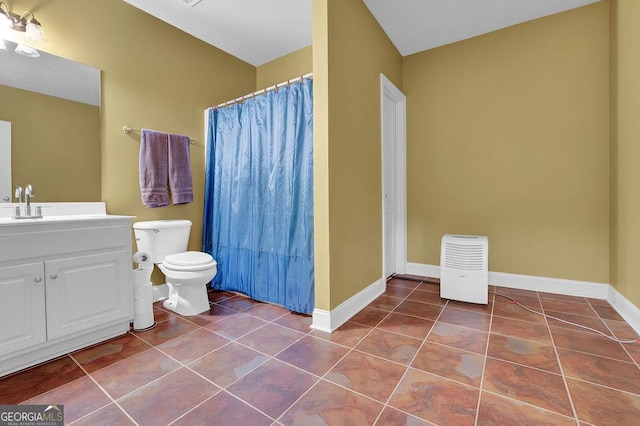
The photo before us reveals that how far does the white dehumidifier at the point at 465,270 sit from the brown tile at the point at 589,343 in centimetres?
55

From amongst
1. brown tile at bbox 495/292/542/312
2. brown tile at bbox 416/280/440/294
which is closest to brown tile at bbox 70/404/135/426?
brown tile at bbox 416/280/440/294

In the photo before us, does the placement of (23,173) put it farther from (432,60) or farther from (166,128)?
(432,60)

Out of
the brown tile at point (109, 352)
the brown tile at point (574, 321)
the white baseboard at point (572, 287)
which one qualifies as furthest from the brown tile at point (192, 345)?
the white baseboard at point (572, 287)

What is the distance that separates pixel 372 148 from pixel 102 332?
2380mm

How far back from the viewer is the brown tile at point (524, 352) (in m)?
1.57

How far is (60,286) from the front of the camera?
1.64 meters

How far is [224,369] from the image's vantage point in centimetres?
154

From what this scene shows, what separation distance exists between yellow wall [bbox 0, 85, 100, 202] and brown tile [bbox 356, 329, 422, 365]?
225 centimetres

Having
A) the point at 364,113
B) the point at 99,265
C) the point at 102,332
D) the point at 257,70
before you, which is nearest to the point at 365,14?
the point at 364,113

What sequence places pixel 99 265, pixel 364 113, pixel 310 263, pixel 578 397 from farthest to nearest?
1. pixel 364 113
2. pixel 310 263
3. pixel 99 265
4. pixel 578 397

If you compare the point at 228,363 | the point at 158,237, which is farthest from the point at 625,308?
the point at 158,237

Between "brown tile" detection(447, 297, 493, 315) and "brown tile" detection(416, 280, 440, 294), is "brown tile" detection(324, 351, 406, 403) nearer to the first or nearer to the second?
"brown tile" detection(447, 297, 493, 315)

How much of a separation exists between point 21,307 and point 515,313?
3.16 m

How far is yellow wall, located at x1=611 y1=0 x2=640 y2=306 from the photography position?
77.7 inches
